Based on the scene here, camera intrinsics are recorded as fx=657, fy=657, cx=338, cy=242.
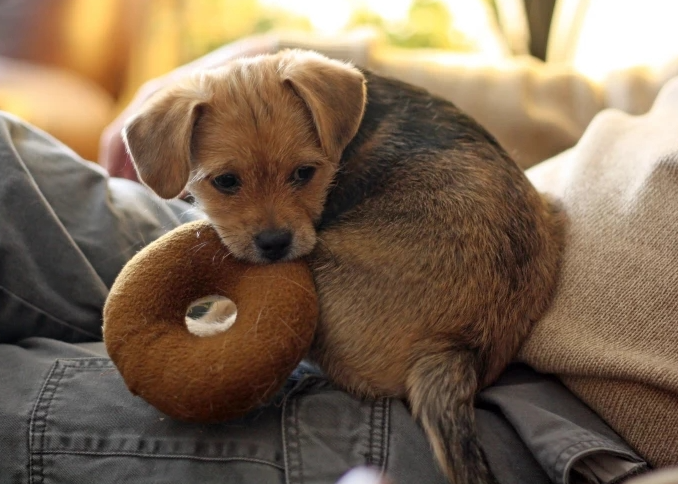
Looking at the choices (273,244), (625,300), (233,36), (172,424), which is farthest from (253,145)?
(233,36)

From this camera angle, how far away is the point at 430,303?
1428mm

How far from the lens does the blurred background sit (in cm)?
301

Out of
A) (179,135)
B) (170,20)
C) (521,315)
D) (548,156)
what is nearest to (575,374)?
(521,315)

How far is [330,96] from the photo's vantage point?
5.33ft

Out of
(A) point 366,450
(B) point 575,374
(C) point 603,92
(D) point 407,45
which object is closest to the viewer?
(A) point 366,450

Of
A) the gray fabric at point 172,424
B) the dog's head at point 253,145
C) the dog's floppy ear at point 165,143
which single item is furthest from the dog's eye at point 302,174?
the gray fabric at point 172,424

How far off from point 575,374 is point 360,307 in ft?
A: 1.57

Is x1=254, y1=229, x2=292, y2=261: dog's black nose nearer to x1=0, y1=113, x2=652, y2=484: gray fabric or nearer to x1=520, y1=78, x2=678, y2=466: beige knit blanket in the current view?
x1=0, y1=113, x2=652, y2=484: gray fabric

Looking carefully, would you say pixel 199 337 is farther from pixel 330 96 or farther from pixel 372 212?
pixel 330 96

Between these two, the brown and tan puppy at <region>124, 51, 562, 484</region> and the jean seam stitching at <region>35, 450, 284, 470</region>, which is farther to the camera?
the brown and tan puppy at <region>124, 51, 562, 484</region>

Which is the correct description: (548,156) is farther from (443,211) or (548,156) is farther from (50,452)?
(50,452)

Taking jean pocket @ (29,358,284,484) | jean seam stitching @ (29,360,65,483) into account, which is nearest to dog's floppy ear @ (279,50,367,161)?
jean pocket @ (29,358,284,484)

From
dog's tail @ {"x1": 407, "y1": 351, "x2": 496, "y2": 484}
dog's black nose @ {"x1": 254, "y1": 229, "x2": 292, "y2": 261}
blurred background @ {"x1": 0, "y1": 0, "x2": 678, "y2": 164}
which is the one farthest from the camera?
blurred background @ {"x1": 0, "y1": 0, "x2": 678, "y2": 164}

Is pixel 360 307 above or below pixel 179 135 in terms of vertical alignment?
below
